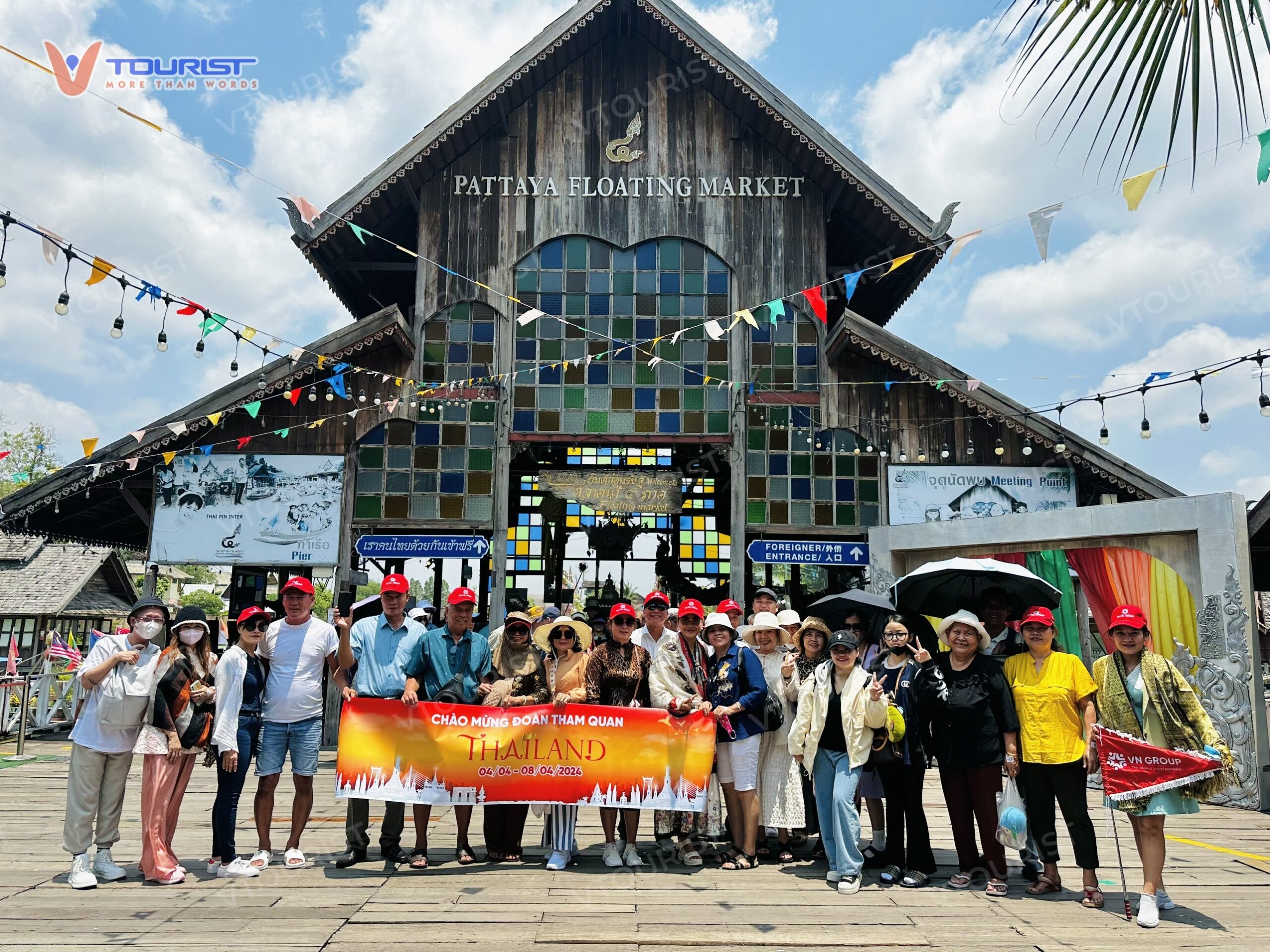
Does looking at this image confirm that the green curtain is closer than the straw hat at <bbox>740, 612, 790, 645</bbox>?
No

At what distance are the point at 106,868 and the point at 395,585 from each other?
8.07 ft

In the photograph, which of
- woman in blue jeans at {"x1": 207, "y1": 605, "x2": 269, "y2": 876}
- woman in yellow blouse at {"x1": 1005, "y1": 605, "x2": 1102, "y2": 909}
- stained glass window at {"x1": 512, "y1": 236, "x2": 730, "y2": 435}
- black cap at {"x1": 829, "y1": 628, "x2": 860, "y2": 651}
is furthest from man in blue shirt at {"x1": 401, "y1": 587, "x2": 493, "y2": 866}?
stained glass window at {"x1": 512, "y1": 236, "x2": 730, "y2": 435}

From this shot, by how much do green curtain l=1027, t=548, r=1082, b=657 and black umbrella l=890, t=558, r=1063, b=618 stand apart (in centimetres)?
361

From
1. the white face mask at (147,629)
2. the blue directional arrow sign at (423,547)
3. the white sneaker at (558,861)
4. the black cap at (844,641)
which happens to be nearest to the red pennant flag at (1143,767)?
the black cap at (844,641)

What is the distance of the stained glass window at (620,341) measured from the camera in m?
14.3

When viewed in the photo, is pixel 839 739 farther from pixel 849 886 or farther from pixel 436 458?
pixel 436 458

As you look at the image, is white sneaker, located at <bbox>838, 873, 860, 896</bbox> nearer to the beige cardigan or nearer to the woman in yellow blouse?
the beige cardigan

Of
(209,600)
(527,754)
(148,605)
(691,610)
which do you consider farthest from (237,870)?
(209,600)

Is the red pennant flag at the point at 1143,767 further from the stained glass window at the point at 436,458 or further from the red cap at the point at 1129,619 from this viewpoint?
the stained glass window at the point at 436,458

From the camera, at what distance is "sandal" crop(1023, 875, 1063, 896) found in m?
5.51

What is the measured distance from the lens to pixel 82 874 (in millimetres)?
5441

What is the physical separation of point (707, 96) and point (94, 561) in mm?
21530

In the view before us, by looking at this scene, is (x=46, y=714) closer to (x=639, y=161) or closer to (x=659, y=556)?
(x=659, y=556)

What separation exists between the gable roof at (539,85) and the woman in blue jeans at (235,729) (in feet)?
31.8
